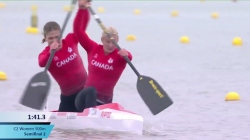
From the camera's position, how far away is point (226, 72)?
13508 mm

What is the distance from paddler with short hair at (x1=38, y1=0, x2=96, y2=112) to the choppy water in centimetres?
49

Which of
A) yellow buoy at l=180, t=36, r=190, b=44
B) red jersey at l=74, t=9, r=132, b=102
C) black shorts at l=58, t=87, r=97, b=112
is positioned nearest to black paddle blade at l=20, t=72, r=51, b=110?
black shorts at l=58, t=87, r=97, b=112

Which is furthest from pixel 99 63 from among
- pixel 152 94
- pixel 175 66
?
pixel 175 66

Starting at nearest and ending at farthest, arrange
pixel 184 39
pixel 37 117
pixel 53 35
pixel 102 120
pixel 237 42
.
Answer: pixel 37 117
pixel 102 120
pixel 53 35
pixel 237 42
pixel 184 39

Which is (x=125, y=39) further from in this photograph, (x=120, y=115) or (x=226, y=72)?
(x=120, y=115)

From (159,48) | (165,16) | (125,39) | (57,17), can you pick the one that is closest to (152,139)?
(159,48)

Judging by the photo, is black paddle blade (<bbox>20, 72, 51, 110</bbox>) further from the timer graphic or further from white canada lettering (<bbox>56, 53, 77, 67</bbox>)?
the timer graphic

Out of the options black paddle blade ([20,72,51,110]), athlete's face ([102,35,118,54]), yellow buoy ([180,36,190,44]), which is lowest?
yellow buoy ([180,36,190,44])

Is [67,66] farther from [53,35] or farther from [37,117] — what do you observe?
[37,117]

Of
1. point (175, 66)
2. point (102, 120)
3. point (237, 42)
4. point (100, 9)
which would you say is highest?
point (102, 120)

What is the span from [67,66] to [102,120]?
771mm

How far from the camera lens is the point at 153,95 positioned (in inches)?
345

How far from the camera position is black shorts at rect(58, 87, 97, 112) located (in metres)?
8.44

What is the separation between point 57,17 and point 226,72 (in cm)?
1123
